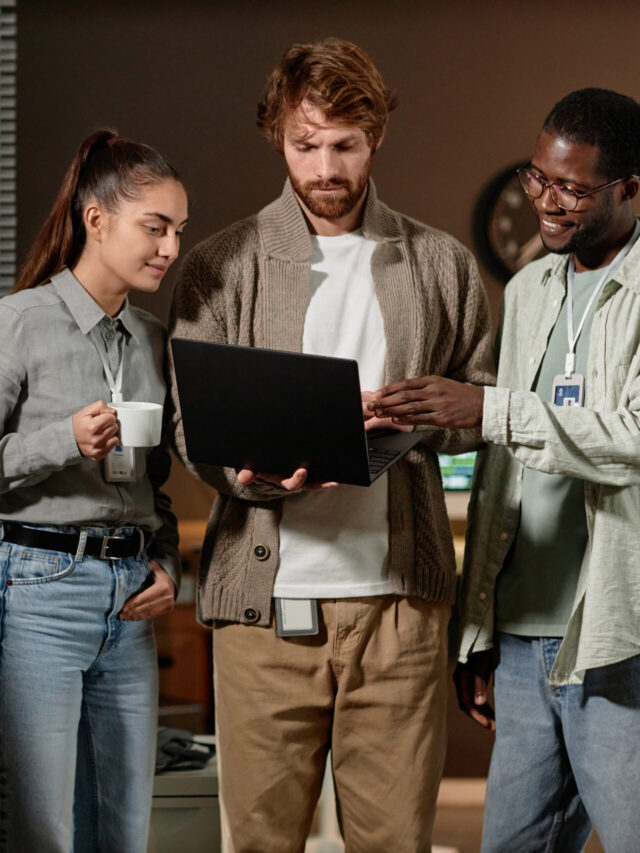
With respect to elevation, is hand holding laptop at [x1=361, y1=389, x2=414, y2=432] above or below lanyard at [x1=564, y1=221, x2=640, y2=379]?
below

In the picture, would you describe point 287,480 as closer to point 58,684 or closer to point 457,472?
point 58,684

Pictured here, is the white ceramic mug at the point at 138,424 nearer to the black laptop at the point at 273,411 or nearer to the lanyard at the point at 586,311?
the black laptop at the point at 273,411

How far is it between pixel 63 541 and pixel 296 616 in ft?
1.37

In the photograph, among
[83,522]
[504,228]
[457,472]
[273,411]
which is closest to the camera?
[273,411]

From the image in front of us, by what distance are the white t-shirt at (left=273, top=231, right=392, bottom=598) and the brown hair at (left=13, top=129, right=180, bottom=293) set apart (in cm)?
35

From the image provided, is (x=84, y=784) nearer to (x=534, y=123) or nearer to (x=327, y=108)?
(x=327, y=108)

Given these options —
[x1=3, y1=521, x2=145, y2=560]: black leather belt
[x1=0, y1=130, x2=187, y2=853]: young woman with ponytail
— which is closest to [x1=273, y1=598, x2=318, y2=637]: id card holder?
[x1=0, y1=130, x2=187, y2=853]: young woman with ponytail

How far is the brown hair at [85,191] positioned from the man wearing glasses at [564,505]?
0.54m

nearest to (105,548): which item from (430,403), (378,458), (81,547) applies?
(81,547)

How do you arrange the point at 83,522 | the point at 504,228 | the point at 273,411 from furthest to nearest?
the point at 504,228, the point at 83,522, the point at 273,411

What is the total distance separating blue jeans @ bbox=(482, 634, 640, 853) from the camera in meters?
1.54

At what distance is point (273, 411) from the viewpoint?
1438 mm

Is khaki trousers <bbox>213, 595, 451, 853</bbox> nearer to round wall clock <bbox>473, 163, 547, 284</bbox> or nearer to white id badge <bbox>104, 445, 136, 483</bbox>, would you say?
white id badge <bbox>104, 445, 136, 483</bbox>

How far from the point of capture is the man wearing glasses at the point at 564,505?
1.53 metres
